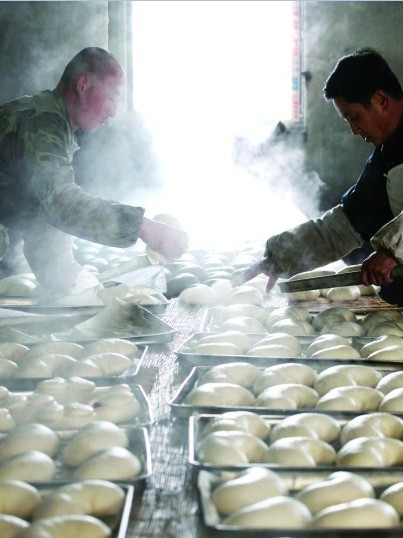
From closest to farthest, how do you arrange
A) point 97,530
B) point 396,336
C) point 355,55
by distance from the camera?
point 97,530
point 396,336
point 355,55

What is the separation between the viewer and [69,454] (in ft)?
3.95

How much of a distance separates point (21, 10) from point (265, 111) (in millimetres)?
2215

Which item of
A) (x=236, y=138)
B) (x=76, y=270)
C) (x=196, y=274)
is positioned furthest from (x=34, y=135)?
(x=236, y=138)

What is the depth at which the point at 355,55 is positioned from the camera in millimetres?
2439

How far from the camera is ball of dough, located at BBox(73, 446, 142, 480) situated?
1099mm

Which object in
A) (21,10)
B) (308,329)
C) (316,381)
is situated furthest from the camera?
(21,10)

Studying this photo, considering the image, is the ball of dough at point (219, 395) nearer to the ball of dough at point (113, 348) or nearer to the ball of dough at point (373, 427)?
the ball of dough at point (373, 427)

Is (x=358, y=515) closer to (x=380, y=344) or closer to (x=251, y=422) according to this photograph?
(x=251, y=422)

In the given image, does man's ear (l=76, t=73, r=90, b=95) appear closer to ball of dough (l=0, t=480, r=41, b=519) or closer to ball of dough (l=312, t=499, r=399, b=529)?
ball of dough (l=0, t=480, r=41, b=519)

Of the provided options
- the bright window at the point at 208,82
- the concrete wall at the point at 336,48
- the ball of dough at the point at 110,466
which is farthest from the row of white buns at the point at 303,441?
the concrete wall at the point at 336,48

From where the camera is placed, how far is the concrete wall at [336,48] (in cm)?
606

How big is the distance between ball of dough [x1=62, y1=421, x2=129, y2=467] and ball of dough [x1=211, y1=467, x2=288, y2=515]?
25 cm

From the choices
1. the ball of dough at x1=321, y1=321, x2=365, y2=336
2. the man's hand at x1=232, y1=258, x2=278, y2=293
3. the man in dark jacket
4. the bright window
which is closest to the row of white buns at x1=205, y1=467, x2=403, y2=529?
the ball of dough at x1=321, y1=321, x2=365, y2=336

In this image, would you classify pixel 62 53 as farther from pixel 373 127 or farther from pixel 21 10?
pixel 373 127
